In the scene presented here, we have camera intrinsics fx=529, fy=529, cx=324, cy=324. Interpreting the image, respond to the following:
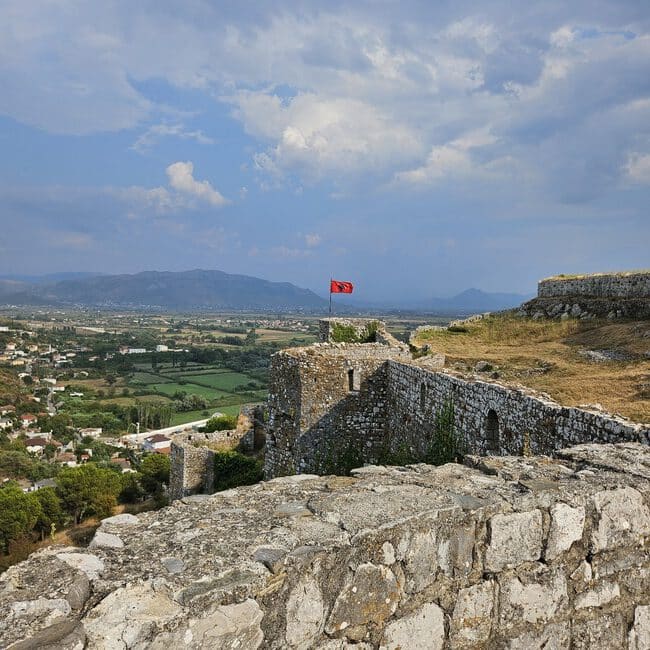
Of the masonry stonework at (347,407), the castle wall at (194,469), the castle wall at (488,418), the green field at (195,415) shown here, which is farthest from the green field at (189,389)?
the castle wall at (488,418)

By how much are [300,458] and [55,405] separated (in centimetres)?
8312

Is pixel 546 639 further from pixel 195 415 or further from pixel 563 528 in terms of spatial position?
pixel 195 415

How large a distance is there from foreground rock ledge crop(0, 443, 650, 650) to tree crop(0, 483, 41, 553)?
29998 mm

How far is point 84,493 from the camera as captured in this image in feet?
97.4

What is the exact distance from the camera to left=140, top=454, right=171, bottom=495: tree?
101 ft

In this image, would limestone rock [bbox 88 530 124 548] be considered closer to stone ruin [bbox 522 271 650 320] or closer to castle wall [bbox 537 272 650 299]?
stone ruin [bbox 522 271 650 320]

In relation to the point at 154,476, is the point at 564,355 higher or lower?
higher

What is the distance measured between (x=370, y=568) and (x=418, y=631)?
21.5 inches

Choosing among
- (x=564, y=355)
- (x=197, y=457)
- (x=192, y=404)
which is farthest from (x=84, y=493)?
(x=192, y=404)

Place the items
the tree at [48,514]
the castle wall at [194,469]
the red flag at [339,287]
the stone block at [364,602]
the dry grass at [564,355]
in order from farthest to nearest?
1. the tree at [48,514]
2. the red flag at [339,287]
3. the castle wall at [194,469]
4. the dry grass at [564,355]
5. the stone block at [364,602]

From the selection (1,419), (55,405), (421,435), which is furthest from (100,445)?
(421,435)

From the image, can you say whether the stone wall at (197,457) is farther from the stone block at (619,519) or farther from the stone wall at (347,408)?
the stone block at (619,519)

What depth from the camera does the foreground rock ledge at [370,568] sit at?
88.3 inches

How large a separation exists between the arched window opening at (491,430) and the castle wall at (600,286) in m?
14.5
